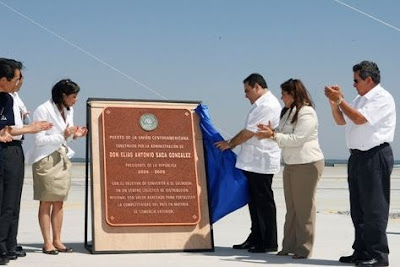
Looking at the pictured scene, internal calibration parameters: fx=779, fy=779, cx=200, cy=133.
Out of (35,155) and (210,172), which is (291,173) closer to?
(210,172)

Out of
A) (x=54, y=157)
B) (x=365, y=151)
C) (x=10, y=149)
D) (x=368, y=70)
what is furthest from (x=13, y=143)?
(x=368, y=70)

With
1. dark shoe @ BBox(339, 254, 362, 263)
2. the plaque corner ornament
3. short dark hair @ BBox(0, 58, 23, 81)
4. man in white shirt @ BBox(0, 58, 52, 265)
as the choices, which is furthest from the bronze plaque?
dark shoe @ BBox(339, 254, 362, 263)

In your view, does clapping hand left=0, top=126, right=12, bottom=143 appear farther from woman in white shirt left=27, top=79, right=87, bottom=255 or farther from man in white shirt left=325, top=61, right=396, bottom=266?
man in white shirt left=325, top=61, right=396, bottom=266

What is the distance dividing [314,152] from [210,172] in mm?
1225

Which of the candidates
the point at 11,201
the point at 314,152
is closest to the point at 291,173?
the point at 314,152

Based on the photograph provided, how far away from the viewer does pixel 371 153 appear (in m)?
6.95

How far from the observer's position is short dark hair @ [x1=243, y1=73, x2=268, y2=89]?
26.5 feet

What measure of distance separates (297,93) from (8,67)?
2.72 meters

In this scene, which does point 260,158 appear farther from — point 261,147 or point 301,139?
point 301,139

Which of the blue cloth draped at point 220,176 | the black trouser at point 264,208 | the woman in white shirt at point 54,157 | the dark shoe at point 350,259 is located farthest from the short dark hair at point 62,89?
the dark shoe at point 350,259

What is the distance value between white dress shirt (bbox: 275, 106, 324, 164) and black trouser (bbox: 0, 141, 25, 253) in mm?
2396

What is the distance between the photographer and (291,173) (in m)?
7.52

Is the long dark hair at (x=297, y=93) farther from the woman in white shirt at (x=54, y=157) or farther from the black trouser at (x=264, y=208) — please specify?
the woman in white shirt at (x=54, y=157)

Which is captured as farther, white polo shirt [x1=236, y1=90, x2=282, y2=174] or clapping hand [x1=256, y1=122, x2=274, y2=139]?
white polo shirt [x1=236, y1=90, x2=282, y2=174]
